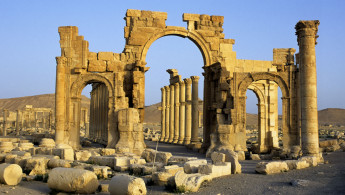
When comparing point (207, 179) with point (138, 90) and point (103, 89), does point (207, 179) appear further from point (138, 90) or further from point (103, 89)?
point (103, 89)

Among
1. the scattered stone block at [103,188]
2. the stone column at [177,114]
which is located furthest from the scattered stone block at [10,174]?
the stone column at [177,114]

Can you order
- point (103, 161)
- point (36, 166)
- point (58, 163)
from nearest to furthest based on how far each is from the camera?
point (36, 166), point (58, 163), point (103, 161)

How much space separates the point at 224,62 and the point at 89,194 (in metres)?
14.4

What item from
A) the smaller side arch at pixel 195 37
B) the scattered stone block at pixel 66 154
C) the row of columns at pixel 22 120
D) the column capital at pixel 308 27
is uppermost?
the smaller side arch at pixel 195 37

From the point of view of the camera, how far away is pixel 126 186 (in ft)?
24.8

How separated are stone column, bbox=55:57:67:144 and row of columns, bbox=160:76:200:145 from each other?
9017mm

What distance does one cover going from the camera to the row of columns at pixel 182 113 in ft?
86.3

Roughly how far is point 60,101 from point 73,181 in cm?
1222

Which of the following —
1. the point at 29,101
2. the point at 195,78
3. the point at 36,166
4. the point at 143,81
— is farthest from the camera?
the point at 29,101

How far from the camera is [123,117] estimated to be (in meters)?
18.1

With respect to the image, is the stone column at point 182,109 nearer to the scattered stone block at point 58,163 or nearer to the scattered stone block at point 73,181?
the scattered stone block at point 58,163

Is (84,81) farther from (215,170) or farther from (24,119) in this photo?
(24,119)

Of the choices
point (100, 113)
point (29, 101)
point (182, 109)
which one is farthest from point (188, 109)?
point (29, 101)

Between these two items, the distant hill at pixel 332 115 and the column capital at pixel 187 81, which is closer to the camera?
the column capital at pixel 187 81
